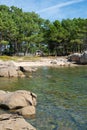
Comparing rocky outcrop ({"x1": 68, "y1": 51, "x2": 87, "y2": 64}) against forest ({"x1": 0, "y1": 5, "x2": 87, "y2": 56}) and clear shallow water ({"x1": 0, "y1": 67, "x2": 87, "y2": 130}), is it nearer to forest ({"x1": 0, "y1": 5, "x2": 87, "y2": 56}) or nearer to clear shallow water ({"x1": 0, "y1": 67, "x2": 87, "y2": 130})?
forest ({"x1": 0, "y1": 5, "x2": 87, "y2": 56})

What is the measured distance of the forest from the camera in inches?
4336

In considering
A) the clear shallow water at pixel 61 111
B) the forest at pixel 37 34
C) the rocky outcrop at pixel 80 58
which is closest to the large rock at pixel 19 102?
the clear shallow water at pixel 61 111

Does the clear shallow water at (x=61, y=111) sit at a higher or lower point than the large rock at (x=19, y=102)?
lower

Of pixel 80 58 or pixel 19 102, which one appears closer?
pixel 19 102

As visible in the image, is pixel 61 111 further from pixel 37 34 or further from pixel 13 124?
pixel 37 34

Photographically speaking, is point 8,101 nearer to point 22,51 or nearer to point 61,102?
point 61,102

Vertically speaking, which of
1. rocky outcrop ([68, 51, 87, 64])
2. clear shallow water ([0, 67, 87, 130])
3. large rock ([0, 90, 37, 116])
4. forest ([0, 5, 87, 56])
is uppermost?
forest ([0, 5, 87, 56])

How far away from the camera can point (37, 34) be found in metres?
118

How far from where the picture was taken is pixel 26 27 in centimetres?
11144

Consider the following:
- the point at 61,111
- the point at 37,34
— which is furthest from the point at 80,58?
the point at 61,111

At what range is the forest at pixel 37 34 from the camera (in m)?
110

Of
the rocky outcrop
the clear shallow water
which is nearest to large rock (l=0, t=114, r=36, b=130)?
the clear shallow water

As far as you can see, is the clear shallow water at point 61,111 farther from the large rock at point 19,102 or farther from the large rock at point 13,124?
the large rock at point 13,124

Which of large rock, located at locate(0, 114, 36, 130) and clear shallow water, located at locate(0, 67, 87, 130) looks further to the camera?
clear shallow water, located at locate(0, 67, 87, 130)
